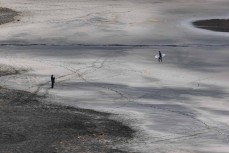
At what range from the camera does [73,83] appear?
16.1 m

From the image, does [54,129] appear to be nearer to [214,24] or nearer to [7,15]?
[214,24]

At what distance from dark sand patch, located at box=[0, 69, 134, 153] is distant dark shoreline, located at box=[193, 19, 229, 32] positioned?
14388mm

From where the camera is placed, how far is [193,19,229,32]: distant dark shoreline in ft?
88.1

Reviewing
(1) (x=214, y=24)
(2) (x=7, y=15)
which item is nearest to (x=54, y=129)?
(1) (x=214, y=24)

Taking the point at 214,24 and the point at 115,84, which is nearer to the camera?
the point at 115,84

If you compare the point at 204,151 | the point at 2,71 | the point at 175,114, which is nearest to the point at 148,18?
the point at 2,71

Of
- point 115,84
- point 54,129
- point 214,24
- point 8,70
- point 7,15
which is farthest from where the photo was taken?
point 7,15

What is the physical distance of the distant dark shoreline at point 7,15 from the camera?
29.5 meters

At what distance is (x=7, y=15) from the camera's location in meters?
31.4

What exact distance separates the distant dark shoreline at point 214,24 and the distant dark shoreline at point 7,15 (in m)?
8.84

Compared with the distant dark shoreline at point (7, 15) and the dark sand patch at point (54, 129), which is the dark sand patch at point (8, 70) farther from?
the distant dark shoreline at point (7, 15)

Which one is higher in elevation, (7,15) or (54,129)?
(7,15)

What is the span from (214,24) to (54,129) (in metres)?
17.9

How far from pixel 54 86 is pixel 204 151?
6.03 meters
